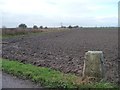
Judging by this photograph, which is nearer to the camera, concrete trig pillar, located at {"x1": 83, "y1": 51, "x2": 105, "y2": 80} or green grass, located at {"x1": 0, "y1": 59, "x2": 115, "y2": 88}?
green grass, located at {"x1": 0, "y1": 59, "x2": 115, "y2": 88}

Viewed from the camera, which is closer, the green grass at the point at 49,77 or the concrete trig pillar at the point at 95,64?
the green grass at the point at 49,77

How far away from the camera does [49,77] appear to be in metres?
10.1

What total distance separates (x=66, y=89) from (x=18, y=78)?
2.30m

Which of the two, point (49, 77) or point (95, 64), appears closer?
point (95, 64)

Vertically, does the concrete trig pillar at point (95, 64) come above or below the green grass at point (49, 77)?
above

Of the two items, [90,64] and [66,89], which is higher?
[90,64]

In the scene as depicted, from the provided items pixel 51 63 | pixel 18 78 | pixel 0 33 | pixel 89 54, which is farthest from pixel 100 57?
pixel 0 33

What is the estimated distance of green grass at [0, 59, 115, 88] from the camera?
900 cm

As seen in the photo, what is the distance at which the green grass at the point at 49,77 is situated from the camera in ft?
29.5

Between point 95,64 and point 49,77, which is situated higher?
point 95,64

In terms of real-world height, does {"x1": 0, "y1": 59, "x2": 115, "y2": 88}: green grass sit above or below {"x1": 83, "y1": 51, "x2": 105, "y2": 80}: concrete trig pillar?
below

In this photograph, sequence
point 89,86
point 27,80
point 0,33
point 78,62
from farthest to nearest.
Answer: point 0,33 → point 78,62 → point 27,80 → point 89,86

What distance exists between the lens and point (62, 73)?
35.8 feet

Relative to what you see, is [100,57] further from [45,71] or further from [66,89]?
[45,71]
